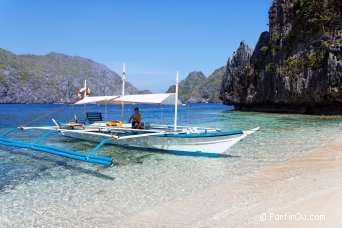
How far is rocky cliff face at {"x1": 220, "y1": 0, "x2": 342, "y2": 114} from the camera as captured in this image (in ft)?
140

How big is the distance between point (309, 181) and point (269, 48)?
2089 inches

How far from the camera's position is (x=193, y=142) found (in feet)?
48.9

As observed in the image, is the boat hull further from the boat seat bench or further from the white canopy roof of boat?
the boat seat bench

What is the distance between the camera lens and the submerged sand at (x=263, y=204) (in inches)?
247

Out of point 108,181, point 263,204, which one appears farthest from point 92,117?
point 263,204

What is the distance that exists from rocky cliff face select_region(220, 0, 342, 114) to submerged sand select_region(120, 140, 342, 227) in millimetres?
36174

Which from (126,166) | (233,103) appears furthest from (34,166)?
(233,103)

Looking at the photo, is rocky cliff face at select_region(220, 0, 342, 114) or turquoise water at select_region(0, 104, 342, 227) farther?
rocky cliff face at select_region(220, 0, 342, 114)

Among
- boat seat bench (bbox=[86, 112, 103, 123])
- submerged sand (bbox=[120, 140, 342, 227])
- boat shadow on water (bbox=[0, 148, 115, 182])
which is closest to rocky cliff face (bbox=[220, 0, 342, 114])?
boat seat bench (bbox=[86, 112, 103, 123])

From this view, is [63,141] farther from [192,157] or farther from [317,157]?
[317,157]

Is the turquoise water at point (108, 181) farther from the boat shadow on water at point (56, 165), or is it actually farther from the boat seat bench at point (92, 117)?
the boat seat bench at point (92, 117)

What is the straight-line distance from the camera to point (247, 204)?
7.66m

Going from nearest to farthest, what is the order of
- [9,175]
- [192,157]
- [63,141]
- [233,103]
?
[9,175] → [192,157] → [63,141] → [233,103]

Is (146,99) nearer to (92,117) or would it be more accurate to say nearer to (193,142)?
(193,142)
